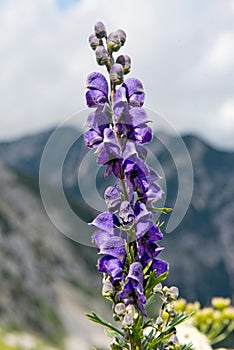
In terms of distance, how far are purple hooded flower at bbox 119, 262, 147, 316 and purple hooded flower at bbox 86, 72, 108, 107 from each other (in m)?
1.31

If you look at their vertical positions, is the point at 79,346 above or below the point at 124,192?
above

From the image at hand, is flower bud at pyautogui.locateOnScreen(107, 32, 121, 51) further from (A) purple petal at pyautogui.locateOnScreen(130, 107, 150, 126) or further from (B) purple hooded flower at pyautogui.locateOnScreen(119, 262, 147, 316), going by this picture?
(B) purple hooded flower at pyautogui.locateOnScreen(119, 262, 147, 316)

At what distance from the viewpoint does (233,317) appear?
29.8 feet

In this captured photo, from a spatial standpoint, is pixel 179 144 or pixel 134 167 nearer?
pixel 134 167

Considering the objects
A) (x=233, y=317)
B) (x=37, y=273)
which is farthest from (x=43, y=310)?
(x=233, y=317)

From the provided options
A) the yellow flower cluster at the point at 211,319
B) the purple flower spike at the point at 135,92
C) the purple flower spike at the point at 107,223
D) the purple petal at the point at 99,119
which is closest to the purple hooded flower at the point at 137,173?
the purple flower spike at the point at 107,223

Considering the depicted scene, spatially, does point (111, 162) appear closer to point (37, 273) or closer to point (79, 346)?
point (79, 346)

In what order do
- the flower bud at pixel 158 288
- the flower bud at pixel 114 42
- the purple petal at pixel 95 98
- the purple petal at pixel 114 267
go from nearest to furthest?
A: 1. the purple petal at pixel 114 267
2. the flower bud at pixel 158 288
3. the flower bud at pixel 114 42
4. the purple petal at pixel 95 98

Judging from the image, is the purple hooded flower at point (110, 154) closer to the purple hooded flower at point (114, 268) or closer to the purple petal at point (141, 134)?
the purple petal at point (141, 134)

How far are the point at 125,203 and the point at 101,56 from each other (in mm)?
1144

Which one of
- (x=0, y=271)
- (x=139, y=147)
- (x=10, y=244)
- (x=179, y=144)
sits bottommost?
(x=139, y=147)

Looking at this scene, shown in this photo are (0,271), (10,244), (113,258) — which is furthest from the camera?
(10,244)

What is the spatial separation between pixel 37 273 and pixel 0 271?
72.3 feet

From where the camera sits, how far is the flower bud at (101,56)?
4.34 meters
